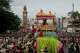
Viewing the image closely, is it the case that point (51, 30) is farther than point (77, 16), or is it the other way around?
point (77, 16)

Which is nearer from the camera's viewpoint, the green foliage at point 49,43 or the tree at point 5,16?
the green foliage at point 49,43

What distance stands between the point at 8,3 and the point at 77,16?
44853 millimetres

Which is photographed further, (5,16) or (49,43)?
(5,16)

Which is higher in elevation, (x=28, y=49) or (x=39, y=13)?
(x=39, y=13)

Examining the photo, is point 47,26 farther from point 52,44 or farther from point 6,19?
point 6,19

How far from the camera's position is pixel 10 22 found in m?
78.3

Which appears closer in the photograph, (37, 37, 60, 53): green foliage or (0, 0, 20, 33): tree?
(37, 37, 60, 53): green foliage

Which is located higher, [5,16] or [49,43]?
[49,43]

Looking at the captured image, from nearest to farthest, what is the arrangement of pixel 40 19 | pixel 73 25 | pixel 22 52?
pixel 40 19 → pixel 22 52 → pixel 73 25

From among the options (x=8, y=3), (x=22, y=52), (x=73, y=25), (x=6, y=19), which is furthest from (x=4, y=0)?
(x=22, y=52)

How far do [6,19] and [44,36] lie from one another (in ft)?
198

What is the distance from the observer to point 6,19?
7538cm

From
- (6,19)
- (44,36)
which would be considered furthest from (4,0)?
(44,36)

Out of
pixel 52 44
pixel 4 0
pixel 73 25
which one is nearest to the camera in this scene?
pixel 52 44
